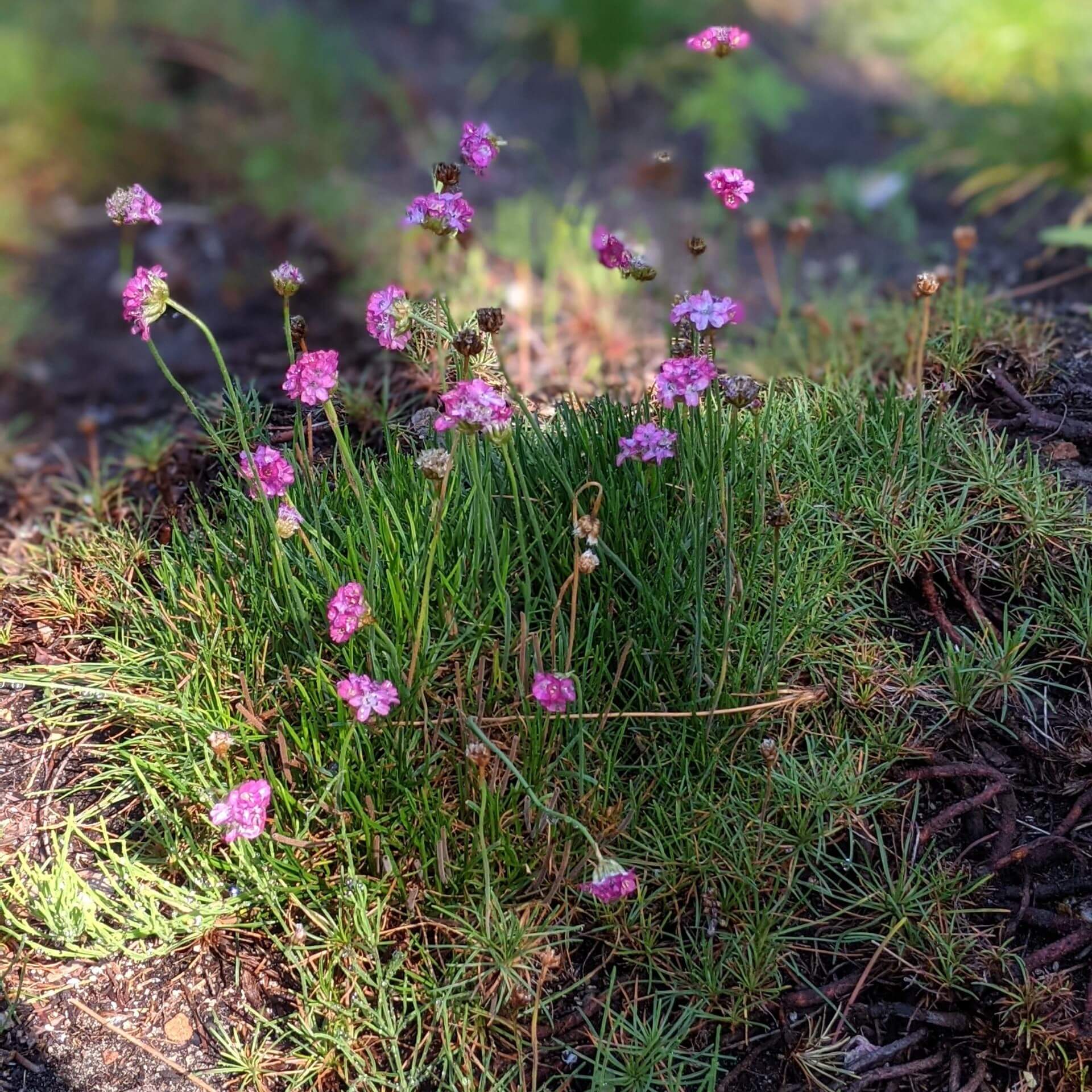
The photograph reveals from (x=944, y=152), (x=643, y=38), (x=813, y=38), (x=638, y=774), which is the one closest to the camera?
(x=638, y=774)

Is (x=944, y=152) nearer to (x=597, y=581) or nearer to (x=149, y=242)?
(x=149, y=242)

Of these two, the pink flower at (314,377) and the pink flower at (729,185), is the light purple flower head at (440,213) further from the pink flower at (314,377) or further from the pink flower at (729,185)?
the pink flower at (729,185)

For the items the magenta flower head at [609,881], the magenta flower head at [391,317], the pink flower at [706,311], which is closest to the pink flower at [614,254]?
the pink flower at [706,311]

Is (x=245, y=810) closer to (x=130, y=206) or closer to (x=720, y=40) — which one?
(x=130, y=206)

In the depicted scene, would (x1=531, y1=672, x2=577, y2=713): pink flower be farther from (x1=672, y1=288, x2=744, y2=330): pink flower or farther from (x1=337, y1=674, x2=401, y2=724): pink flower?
(x1=672, y1=288, x2=744, y2=330): pink flower

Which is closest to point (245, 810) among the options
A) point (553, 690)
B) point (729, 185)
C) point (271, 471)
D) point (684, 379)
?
point (553, 690)

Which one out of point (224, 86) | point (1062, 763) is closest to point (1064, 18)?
point (224, 86)
